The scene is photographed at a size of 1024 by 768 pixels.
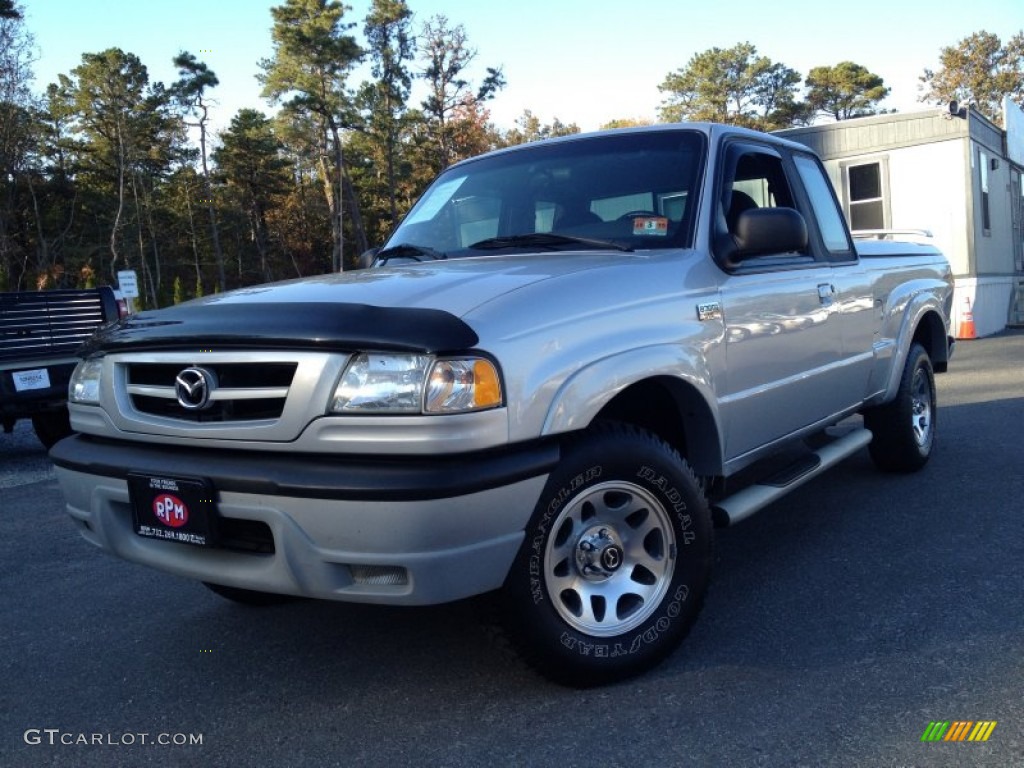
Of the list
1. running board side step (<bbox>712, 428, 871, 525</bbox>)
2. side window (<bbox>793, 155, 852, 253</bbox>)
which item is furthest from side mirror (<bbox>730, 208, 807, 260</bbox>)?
side window (<bbox>793, 155, 852, 253</bbox>)

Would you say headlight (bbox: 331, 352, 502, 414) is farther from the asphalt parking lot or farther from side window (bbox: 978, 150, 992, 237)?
side window (bbox: 978, 150, 992, 237)

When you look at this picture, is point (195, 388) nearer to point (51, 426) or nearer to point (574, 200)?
point (574, 200)

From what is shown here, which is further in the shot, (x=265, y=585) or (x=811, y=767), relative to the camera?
(x=265, y=585)

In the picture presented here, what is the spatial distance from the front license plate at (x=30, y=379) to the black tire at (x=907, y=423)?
6588 mm

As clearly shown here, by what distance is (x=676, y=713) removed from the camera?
254cm

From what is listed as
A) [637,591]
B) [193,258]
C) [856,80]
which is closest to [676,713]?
[637,591]

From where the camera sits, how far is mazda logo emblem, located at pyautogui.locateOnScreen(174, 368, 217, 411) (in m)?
2.51

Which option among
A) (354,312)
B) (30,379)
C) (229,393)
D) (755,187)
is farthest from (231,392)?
(30,379)

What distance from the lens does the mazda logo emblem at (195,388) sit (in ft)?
8.24

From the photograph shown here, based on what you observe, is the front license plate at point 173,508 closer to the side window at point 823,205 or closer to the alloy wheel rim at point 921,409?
the side window at point 823,205

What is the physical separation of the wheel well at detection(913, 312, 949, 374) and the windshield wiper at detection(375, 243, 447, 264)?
3485mm

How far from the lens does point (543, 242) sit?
135 inches

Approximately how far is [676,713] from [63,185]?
55.1 meters

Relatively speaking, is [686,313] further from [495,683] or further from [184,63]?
[184,63]
